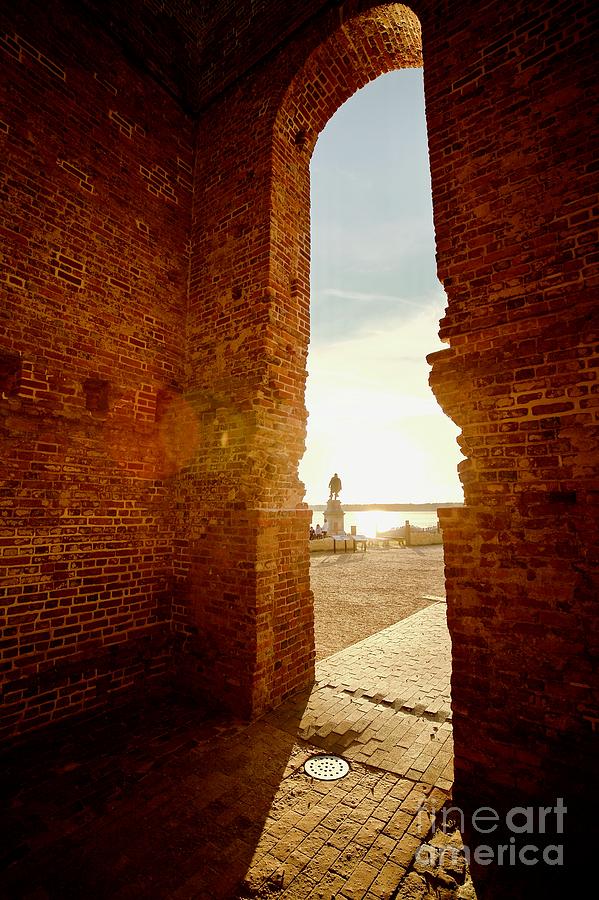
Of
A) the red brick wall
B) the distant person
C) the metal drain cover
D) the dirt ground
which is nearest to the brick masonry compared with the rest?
the red brick wall

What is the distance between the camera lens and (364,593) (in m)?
Result: 9.91

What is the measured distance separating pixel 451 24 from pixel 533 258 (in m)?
2.46

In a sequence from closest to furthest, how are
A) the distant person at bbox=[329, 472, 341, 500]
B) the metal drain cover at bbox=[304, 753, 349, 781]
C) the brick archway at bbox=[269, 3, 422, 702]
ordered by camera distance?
the metal drain cover at bbox=[304, 753, 349, 781] → the brick archway at bbox=[269, 3, 422, 702] → the distant person at bbox=[329, 472, 341, 500]

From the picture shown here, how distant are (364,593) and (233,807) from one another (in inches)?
292

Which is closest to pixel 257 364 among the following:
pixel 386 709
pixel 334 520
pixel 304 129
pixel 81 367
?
pixel 81 367

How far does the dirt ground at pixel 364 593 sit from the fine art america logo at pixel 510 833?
10.3 ft

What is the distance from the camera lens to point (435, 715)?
409 centimetres

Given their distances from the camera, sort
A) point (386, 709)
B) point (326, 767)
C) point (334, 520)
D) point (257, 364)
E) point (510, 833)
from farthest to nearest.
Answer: point (334, 520) → point (257, 364) → point (386, 709) → point (326, 767) → point (510, 833)

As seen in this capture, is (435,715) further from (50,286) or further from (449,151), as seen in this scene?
(50,286)

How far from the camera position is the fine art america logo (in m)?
2.44

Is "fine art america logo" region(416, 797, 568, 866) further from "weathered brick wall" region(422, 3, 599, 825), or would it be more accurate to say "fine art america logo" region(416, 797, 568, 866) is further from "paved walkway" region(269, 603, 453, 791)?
"paved walkway" region(269, 603, 453, 791)

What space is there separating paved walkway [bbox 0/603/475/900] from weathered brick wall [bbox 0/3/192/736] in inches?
32.1

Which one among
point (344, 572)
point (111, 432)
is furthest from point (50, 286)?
point (344, 572)

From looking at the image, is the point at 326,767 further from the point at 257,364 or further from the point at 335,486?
the point at 335,486
